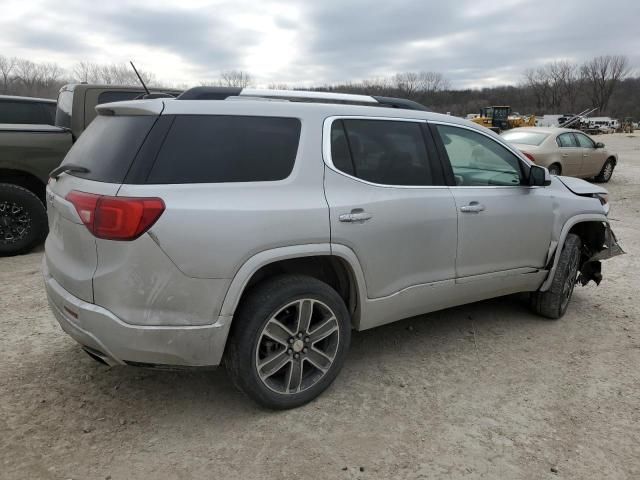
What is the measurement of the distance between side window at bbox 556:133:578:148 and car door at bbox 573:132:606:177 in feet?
0.75

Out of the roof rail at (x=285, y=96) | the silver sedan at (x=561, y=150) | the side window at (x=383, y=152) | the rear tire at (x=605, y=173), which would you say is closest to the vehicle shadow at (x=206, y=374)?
the side window at (x=383, y=152)

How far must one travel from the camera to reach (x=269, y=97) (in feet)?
10.9

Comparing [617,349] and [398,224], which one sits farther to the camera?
[617,349]

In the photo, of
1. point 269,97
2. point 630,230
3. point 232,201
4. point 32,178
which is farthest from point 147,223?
point 630,230

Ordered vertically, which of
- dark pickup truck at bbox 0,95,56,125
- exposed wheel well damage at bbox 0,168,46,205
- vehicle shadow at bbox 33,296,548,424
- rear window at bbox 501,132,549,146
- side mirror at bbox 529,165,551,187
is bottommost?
vehicle shadow at bbox 33,296,548,424

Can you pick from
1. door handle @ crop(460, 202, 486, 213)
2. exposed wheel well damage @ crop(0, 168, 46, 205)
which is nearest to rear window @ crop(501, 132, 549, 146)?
door handle @ crop(460, 202, 486, 213)

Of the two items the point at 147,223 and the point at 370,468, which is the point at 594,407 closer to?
the point at 370,468

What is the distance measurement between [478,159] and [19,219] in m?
5.21

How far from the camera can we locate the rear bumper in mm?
2557

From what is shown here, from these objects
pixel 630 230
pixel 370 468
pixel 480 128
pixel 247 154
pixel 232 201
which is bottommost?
pixel 370 468

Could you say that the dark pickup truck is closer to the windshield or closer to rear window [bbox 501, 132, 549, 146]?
the windshield

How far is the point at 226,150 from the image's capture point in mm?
2768

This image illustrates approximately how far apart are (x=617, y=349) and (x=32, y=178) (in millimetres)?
6409

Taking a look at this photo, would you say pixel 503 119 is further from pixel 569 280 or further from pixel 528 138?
pixel 569 280
